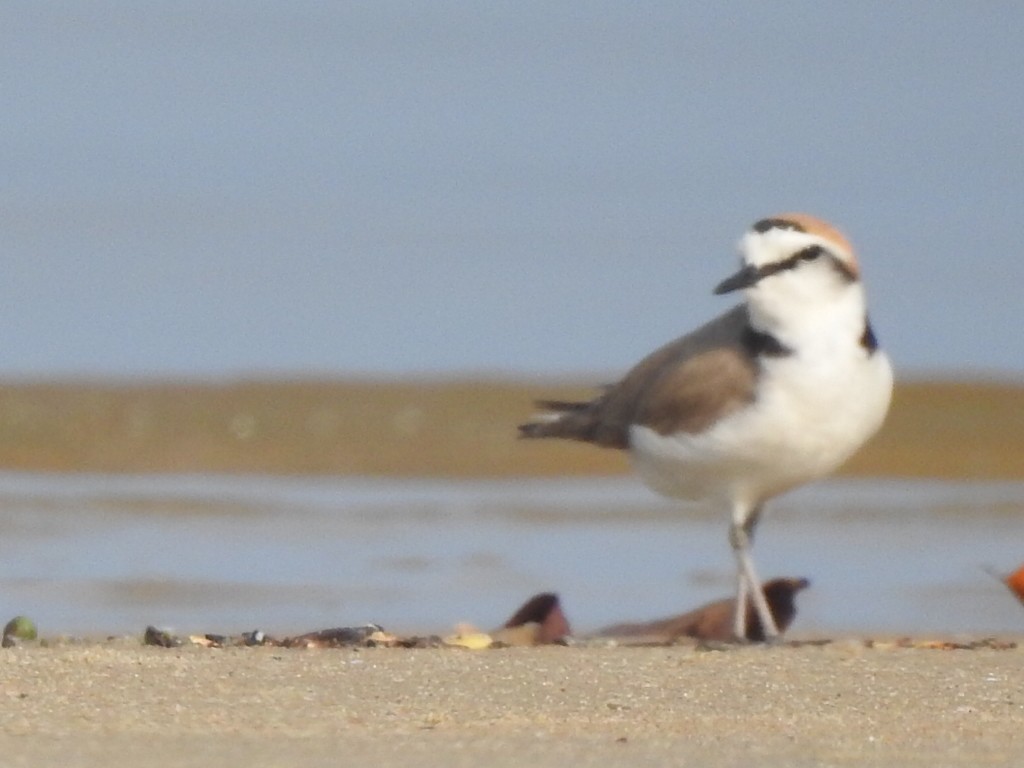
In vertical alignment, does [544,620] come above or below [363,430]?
below

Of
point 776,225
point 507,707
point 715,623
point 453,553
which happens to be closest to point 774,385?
point 776,225

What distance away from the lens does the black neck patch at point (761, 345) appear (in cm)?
884

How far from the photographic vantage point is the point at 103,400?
891 inches

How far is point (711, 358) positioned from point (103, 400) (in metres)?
14.1

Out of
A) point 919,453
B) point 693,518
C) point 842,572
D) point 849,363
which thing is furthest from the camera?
point 919,453

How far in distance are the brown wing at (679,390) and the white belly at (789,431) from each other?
0.18 ft

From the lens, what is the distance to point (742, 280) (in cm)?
884

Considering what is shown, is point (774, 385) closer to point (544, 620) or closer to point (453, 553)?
point (544, 620)

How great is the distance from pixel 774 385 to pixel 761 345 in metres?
0.16

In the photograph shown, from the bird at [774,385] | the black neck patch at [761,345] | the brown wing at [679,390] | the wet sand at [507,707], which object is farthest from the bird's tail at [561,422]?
the wet sand at [507,707]

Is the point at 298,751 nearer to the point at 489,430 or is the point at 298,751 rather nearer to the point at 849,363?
the point at 849,363

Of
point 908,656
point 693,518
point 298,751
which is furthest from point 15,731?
point 693,518

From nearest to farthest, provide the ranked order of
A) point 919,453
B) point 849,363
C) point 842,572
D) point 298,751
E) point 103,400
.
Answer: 1. point 298,751
2. point 849,363
3. point 842,572
4. point 919,453
5. point 103,400

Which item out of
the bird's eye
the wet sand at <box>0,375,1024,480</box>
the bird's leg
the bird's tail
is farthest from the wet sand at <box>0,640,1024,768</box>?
the wet sand at <box>0,375,1024,480</box>
